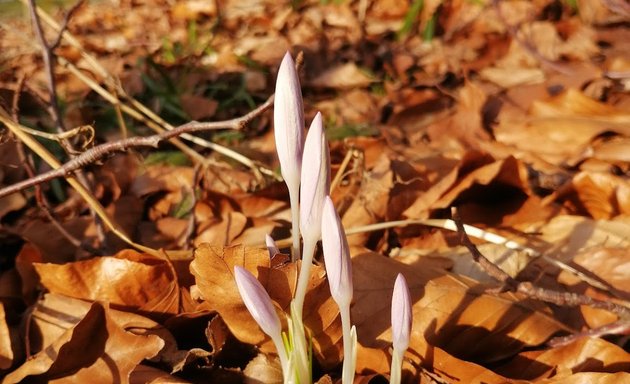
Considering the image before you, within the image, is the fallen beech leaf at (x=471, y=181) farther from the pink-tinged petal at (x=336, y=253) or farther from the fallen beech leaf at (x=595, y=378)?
the pink-tinged petal at (x=336, y=253)

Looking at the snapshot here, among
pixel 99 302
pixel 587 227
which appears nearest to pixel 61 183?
pixel 99 302

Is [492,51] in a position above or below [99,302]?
below

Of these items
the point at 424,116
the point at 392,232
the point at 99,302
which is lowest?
the point at 424,116

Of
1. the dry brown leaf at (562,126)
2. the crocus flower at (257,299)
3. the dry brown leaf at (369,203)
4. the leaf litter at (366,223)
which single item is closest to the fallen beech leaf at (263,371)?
the leaf litter at (366,223)

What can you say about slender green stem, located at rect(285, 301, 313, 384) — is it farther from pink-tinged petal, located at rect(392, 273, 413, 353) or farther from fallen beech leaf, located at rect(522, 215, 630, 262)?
fallen beech leaf, located at rect(522, 215, 630, 262)

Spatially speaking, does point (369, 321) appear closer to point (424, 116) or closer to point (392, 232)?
point (392, 232)

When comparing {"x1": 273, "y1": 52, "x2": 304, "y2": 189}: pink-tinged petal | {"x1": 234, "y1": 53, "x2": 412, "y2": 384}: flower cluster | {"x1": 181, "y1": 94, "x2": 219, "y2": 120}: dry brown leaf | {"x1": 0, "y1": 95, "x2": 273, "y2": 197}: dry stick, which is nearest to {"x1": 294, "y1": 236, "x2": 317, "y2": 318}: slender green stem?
{"x1": 234, "y1": 53, "x2": 412, "y2": 384}: flower cluster
